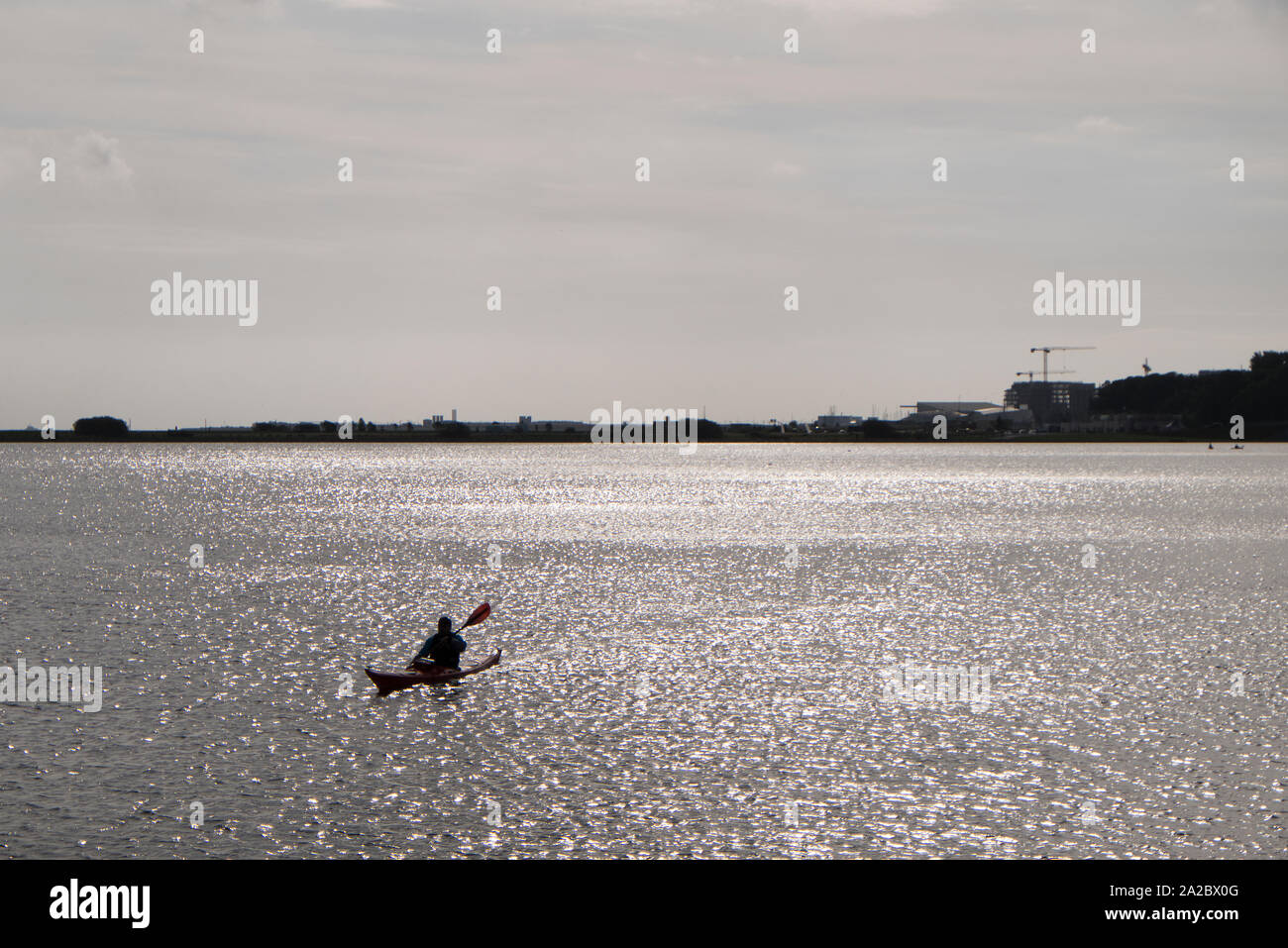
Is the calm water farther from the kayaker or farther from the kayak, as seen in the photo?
the kayaker

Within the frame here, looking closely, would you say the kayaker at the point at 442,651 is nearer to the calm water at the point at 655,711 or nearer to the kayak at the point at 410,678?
the kayak at the point at 410,678

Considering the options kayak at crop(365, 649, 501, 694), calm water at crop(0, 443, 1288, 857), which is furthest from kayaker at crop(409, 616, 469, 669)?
calm water at crop(0, 443, 1288, 857)

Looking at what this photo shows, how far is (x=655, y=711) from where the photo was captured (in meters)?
43.0

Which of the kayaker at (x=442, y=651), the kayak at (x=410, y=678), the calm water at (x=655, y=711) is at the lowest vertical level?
Result: the calm water at (x=655, y=711)

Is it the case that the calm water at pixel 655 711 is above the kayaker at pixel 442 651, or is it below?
below

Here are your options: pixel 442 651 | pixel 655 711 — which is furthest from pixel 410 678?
pixel 655 711

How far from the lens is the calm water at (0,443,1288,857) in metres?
29.6

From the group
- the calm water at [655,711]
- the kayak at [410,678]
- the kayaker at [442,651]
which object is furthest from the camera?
the kayaker at [442,651]

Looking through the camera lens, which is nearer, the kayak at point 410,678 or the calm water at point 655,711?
the calm water at point 655,711

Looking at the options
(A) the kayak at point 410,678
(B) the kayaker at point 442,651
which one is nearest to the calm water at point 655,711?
(A) the kayak at point 410,678

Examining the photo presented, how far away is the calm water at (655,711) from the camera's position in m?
29.6

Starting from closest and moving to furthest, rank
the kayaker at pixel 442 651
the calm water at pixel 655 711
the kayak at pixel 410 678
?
the calm water at pixel 655 711 < the kayak at pixel 410 678 < the kayaker at pixel 442 651
